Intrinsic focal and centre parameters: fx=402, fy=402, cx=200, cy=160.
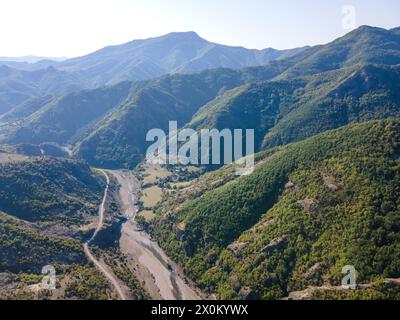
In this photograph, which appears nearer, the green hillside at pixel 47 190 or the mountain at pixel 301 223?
the mountain at pixel 301 223

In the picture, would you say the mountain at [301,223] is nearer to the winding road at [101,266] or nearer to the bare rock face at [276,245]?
the bare rock face at [276,245]

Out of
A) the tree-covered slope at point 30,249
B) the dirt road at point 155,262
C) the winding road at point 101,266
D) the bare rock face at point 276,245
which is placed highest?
the bare rock face at point 276,245

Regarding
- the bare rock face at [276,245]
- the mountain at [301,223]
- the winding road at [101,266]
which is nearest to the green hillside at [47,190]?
the winding road at [101,266]

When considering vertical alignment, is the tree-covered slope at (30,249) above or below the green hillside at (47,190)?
below

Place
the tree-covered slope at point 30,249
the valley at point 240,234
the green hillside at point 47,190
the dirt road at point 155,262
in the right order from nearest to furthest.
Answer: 1. the valley at point 240,234
2. the dirt road at point 155,262
3. the tree-covered slope at point 30,249
4. the green hillside at point 47,190

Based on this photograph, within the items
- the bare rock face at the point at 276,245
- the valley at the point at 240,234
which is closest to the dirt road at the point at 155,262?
the valley at the point at 240,234

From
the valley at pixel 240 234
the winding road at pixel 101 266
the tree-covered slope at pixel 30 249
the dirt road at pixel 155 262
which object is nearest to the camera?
the valley at pixel 240 234

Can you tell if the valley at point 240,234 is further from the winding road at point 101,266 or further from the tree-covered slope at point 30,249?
the winding road at point 101,266
